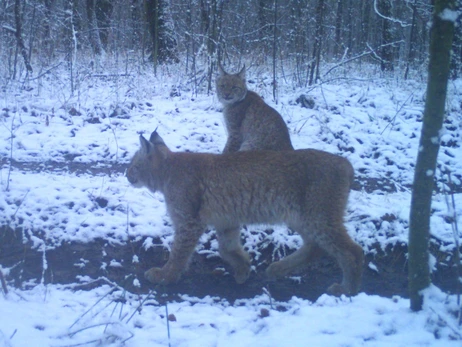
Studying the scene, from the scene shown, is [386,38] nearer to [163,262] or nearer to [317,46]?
[317,46]

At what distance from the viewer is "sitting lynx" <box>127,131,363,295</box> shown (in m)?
4.81

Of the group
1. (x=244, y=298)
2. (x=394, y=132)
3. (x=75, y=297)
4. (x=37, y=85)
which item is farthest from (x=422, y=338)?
(x=37, y=85)

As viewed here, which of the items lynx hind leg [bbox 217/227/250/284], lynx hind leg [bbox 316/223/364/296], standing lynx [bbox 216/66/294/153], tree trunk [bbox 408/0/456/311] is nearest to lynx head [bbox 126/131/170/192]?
lynx hind leg [bbox 217/227/250/284]

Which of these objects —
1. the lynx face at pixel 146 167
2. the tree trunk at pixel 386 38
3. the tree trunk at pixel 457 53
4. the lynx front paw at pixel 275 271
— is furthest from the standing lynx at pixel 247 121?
the tree trunk at pixel 386 38

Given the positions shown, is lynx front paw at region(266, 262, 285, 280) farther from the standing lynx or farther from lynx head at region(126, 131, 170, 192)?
the standing lynx

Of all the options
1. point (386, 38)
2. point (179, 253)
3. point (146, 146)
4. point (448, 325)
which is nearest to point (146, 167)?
point (146, 146)

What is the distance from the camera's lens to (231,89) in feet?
26.2

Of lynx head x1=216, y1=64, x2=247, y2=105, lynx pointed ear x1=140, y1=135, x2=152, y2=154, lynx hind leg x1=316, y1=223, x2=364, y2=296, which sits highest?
lynx head x1=216, y1=64, x2=247, y2=105

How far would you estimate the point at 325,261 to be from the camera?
5.79m

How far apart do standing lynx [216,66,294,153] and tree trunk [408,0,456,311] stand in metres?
3.20

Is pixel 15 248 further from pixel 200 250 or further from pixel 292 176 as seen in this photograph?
pixel 292 176

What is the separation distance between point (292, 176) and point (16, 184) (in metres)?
→ 3.86

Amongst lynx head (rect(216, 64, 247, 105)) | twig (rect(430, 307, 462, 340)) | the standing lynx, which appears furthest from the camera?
lynx head (rect(216, 64, 247, 105))

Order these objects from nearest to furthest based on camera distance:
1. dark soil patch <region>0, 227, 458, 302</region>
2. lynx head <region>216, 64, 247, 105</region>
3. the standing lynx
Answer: dark soil patch <region>0, 227, 458, 302</region> < the standing lynx < lynx head <region>216, 64, 247, 105</region>
